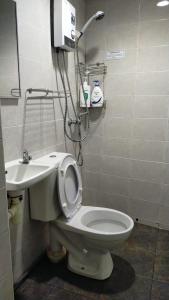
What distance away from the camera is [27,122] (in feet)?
5.12

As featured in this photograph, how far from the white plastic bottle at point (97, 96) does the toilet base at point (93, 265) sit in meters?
1.38

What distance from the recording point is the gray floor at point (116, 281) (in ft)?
4.97

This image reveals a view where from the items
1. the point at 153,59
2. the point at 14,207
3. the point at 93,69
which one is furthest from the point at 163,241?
the point at 93,69

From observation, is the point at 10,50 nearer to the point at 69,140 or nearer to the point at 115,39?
the point at 69,140

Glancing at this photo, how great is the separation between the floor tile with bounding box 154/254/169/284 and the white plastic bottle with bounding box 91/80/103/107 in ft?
4.98

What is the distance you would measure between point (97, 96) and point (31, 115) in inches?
33.6

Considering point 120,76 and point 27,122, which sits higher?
point 120,76

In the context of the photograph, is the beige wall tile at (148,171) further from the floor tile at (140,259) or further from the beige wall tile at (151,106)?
the floor tile at (140,259)

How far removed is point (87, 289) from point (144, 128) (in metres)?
1.48

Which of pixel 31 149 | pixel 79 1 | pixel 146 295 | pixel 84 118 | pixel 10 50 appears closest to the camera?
pixel 10 50

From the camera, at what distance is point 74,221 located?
165 cm

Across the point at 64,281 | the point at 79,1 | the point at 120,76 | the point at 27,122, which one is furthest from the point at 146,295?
the point at 79,1

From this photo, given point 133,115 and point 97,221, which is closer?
point 97,221

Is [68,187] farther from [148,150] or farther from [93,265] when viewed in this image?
[148,150]
